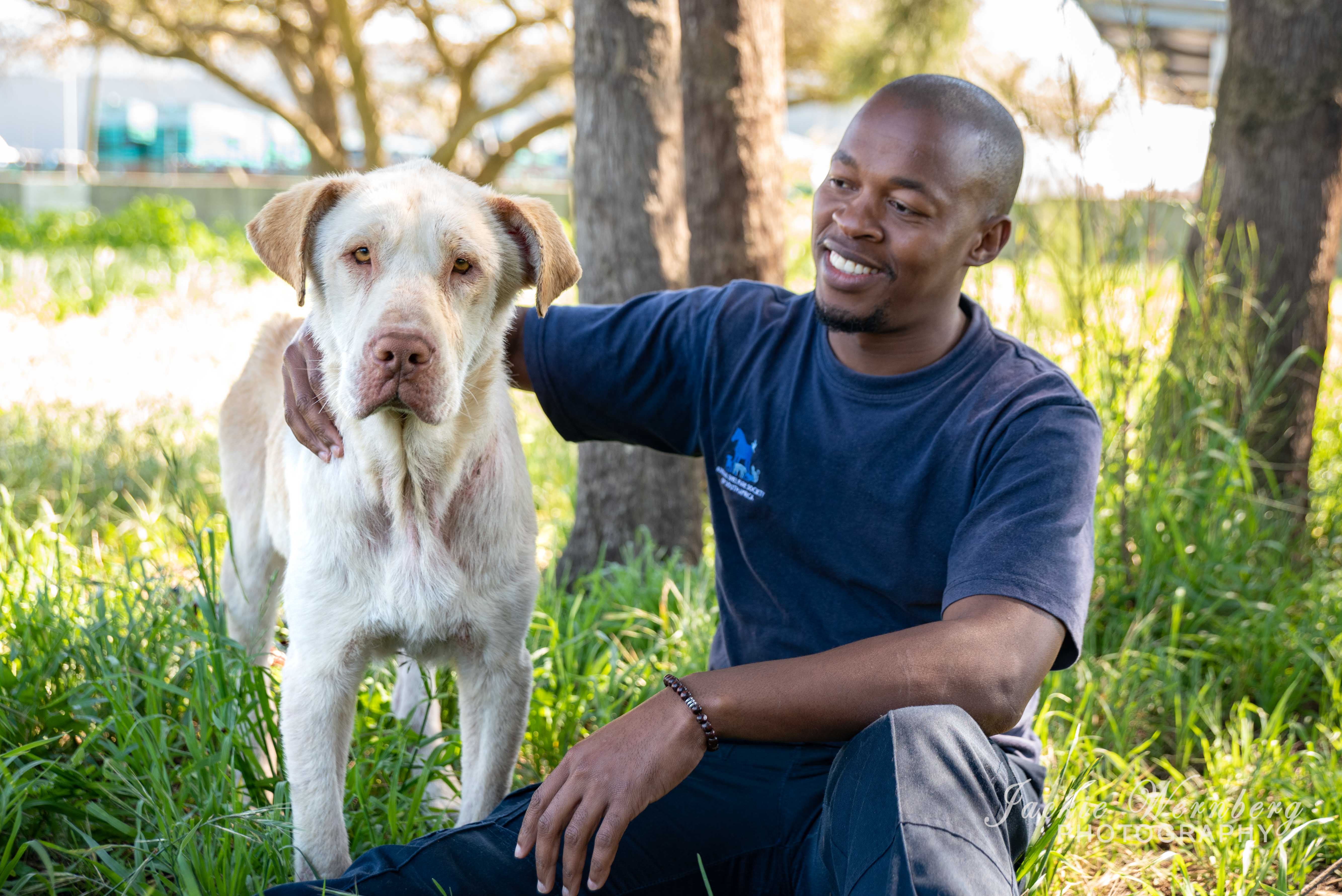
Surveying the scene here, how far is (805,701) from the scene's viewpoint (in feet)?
6.02

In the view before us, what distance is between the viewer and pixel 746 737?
6.10 feet

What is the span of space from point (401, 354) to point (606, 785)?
0.88 metres

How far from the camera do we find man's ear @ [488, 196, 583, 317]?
2283mm

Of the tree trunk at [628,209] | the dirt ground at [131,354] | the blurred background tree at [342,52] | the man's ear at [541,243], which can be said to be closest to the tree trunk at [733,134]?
the tree trunk at [628,209]

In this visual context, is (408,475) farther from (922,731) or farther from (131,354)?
(131,354)

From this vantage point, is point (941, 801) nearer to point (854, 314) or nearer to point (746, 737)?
point (746, 737)

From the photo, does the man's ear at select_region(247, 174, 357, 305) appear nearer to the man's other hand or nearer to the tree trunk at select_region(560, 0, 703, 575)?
the man's other hand

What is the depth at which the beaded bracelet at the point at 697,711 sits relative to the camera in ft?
5.93

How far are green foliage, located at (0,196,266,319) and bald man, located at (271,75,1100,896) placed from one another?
22.0 ft

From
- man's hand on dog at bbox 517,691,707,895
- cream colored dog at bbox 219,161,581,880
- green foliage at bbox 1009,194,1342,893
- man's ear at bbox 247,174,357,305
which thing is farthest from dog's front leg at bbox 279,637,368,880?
green foliage at bbox 1009,194,1342,893

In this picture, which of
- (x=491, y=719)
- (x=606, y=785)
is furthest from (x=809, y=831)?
(x=491, y=719)

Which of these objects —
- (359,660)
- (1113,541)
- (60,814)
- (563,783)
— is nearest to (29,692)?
(60,814)

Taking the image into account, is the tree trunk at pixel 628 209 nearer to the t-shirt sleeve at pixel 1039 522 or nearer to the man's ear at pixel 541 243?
the man's ear at pixel 541 243

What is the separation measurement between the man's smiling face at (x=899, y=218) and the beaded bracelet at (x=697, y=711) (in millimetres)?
948
